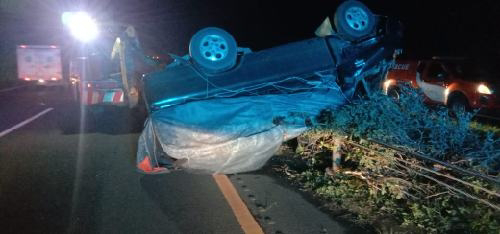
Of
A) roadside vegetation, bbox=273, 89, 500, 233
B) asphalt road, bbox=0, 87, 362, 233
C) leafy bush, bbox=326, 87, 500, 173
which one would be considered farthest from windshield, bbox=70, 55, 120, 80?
leafy bush, bbox=326, 87, 500, 173

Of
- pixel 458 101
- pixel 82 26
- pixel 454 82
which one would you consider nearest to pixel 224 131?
pixel 458 101

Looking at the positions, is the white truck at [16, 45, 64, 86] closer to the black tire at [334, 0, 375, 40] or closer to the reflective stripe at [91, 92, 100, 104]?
the reflective stripe at [91, 92, 100, 104]

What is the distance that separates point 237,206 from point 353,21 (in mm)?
3518

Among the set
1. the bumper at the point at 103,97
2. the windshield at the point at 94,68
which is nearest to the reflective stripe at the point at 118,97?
the bumper at the point at 103,97

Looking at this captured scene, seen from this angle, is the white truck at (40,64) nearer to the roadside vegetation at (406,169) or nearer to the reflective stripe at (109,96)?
the reflective stripe at (109,96)

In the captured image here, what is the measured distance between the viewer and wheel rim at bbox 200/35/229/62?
25.0 ft

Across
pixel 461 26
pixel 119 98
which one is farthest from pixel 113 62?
pixel 461 26

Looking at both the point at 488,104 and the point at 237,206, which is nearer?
the point at 237,206

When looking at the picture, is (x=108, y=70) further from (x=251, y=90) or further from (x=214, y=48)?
(x=251, y=90)

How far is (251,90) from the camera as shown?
7.48 meters

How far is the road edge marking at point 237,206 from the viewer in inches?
205

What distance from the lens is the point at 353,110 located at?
6898 mm

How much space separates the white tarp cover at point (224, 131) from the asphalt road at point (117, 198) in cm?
A: 26

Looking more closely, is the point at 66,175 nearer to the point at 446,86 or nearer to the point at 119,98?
the point at 119,98
